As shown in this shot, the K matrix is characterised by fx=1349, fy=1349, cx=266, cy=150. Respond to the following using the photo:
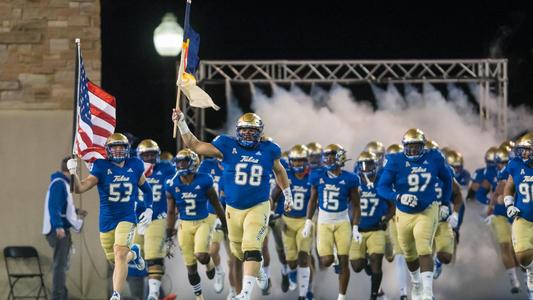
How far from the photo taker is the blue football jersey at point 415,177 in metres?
15.1

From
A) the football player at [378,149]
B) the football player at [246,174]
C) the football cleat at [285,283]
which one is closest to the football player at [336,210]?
the football player at [378,149]

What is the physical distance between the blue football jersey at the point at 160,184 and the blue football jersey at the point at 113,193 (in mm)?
2512

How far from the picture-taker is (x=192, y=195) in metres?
16.5

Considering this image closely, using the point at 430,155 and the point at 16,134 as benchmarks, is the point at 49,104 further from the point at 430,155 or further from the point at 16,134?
the point at 430,155

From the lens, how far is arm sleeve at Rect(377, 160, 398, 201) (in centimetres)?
1529

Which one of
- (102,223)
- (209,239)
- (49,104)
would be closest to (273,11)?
(49,104)

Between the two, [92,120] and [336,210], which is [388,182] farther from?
[92,120]

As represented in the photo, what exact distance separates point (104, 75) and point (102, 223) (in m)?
8.40

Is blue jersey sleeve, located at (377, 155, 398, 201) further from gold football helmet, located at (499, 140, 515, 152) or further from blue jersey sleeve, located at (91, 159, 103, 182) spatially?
gold football helmet, located at (499, 140, 515, 152)

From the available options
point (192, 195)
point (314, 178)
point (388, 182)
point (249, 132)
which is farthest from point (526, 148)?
point (192, 195)

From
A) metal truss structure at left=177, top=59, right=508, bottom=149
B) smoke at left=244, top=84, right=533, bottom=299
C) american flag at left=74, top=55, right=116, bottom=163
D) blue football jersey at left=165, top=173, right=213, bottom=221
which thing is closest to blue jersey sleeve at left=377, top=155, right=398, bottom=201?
blue football jersey at left=165, top=173, right=213, bottom=221

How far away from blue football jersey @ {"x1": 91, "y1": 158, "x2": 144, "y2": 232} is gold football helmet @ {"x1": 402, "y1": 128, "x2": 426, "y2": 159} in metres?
3.11

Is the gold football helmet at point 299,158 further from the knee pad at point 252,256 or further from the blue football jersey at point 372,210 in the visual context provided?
the knee pad at point 252,256

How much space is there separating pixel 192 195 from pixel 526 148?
13.5 feet
